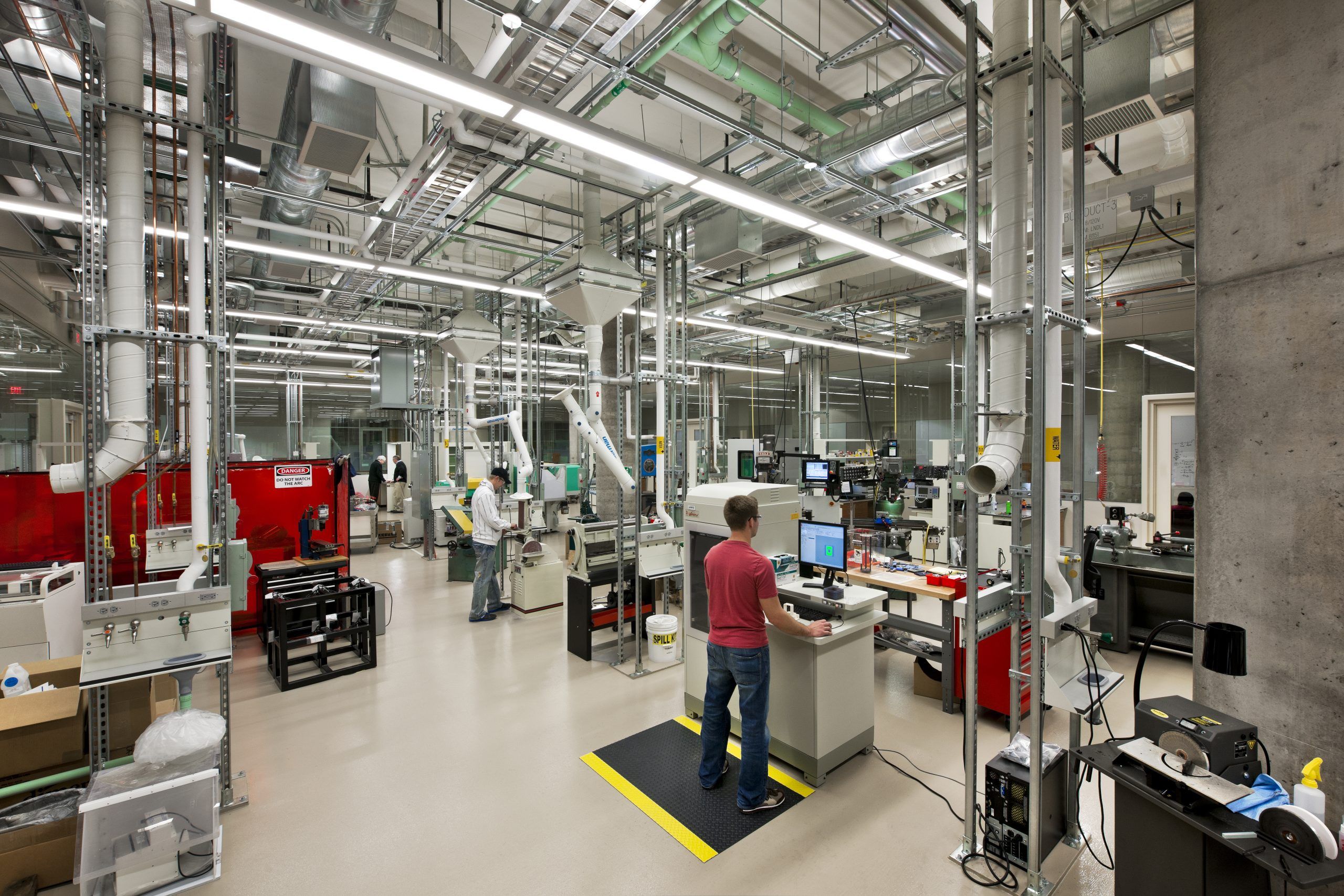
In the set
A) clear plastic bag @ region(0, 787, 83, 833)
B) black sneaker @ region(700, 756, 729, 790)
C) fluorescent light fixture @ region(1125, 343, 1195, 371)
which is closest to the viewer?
clear plastic bag @ region(0, 787, 83, 833)

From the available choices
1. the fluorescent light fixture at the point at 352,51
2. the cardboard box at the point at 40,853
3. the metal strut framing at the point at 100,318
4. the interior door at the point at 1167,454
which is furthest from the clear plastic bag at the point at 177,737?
the interior door at the point at 1167,454

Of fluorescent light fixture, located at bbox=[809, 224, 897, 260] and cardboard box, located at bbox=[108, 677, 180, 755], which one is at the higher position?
fluorescent light fixture, located at bbox=[809, 224, 897, 260]

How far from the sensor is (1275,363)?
6.80 ft

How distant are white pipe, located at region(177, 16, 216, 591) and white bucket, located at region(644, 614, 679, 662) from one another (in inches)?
113

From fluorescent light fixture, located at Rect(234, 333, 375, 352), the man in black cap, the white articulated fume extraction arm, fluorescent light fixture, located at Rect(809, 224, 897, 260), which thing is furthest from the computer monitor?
fluorescent light fixture, located at Rect(234, 333, 375, 352)

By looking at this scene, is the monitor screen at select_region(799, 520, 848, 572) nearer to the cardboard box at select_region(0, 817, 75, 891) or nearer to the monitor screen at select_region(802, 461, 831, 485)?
the cardboard box at select_region(0, 817, 75, 891)

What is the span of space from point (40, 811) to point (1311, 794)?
14.1 ft

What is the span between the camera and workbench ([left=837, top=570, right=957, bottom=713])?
3.58 meters

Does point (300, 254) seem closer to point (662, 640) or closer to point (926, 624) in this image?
point (662, 640)

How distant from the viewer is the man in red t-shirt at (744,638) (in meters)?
2.59

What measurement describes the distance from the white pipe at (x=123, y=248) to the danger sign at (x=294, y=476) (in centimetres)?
351

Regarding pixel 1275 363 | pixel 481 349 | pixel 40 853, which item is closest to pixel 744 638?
pixel 1275 363

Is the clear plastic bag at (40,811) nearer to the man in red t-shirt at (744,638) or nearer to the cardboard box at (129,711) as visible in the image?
the cardboard box at (129,711)

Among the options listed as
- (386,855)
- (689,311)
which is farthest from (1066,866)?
(689,311)
